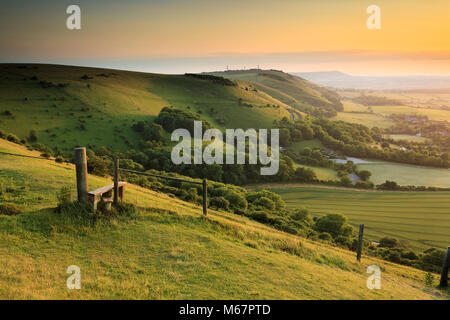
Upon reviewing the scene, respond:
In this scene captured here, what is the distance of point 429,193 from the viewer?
88.1 metres

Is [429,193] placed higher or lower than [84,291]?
lower

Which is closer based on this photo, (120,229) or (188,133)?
(120,229)

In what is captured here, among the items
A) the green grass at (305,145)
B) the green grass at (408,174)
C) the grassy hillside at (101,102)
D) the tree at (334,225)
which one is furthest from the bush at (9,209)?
the green grass at (305,145)

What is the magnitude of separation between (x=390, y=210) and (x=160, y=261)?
76.9 meters

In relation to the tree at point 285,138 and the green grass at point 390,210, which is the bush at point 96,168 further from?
the tree at point 285,138

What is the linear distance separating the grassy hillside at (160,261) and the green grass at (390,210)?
48.9 m

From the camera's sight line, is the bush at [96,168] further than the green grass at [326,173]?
No

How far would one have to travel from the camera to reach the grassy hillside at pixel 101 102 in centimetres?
8938

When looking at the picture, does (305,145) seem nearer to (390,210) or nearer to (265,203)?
(390,210)

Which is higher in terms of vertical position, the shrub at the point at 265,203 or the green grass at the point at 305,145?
the green grass at the point at 305,145

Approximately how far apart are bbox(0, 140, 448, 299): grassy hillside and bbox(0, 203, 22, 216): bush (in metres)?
0.43
